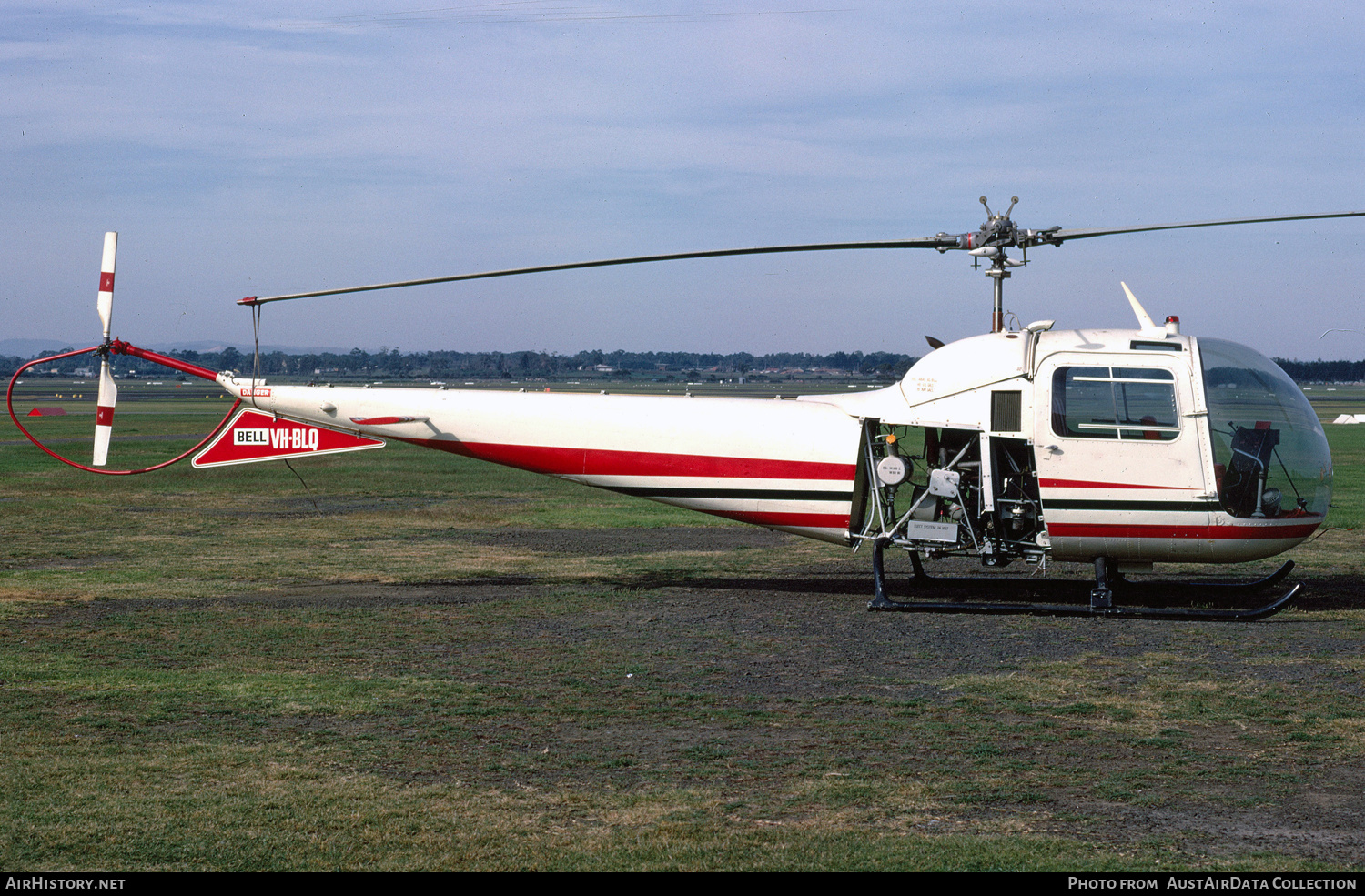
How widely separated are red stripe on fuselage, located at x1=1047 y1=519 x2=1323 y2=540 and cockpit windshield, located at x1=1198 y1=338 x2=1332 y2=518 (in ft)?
0.46

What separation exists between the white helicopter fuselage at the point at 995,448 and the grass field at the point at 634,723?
920 millimetres

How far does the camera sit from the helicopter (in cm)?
1106

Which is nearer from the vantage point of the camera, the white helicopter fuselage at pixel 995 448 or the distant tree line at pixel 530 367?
the white helicopter fuselage at pixel 995 448

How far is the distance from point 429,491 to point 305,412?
10708 mm

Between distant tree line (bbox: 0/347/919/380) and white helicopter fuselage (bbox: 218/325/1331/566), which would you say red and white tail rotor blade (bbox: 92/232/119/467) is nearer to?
white helicopter fuselage (bbox: 218/325/1331/566)

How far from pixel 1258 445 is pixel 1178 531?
1105 mm

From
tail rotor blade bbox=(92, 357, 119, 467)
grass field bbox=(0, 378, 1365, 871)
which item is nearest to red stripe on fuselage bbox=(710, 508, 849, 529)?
grass field bbox=(0, 378, 1365, 871)

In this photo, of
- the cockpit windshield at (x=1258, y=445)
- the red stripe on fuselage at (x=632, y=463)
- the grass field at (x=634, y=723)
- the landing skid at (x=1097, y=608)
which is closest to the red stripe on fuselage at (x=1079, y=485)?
the cockpit windshield at (x=1258, y=445)

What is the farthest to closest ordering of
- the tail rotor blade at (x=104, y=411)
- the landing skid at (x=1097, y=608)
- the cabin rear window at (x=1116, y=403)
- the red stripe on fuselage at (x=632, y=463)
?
1. the tail rotor blade at (x=104, y=411)
2. the red stripe on fuselage at (x=632, y=463)
3. the cabin rear window at (x=1116, y=403)
4. the landing skid at (x=1097, y=608)

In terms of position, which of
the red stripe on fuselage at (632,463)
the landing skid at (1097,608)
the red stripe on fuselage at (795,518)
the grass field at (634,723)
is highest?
the red stripe on fuselage at (632,463)

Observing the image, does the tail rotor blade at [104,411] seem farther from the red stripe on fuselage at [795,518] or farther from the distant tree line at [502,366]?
the distant tree line at [502,366]

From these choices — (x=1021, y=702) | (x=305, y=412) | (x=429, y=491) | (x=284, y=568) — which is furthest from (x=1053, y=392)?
(x=429, y=491)

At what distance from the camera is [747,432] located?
12484 millimetres

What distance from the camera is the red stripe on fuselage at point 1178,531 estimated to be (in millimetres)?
11086
